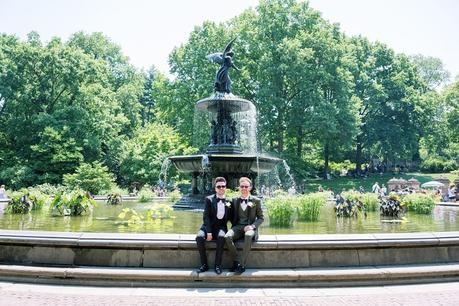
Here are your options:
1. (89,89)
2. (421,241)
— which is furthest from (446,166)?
(421,241)

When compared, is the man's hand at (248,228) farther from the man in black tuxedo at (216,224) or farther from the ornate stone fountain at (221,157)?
the ornate stone fountain at (221,157)

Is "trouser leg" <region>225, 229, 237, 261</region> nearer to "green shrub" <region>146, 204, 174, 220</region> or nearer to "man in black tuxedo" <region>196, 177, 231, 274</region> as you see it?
"man in black tuxedo" <region>196, 177, 231, 274</region>

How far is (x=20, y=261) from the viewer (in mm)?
7066

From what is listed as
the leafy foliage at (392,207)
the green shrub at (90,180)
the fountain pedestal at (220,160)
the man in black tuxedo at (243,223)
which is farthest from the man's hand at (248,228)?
the green shrub at (90,180)

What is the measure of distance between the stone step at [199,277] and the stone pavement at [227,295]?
134mm

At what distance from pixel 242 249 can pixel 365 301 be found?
2068mm

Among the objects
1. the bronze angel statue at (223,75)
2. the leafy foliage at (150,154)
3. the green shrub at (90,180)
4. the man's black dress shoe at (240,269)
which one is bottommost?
the man's black dress shoe at (240,269)

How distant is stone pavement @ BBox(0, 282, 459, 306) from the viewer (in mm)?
5785

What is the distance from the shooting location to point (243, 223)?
7.04 m

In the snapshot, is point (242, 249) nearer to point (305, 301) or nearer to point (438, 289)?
point (305, 301)

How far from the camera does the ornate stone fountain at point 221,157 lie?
16641mm

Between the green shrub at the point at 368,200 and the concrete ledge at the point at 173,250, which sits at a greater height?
the green shrub at the point at 368,200

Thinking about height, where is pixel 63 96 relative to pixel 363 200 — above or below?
above

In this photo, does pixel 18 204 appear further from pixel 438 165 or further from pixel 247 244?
pixel 438 165
